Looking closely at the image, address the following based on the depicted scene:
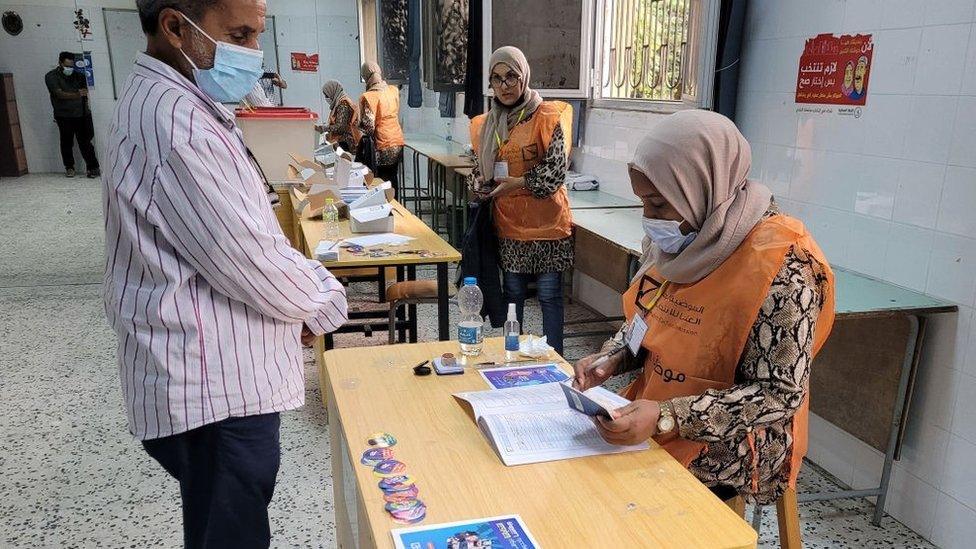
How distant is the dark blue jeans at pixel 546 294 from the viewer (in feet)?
10.9

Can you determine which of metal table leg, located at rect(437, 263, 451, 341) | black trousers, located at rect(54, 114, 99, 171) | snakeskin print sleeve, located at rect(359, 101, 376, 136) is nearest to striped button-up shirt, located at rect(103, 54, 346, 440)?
metal table leg, located at rect(437, 263, 451, 341)

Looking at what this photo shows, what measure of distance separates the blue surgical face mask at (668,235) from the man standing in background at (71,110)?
425 inches

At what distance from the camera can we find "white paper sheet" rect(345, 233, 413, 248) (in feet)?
10.5

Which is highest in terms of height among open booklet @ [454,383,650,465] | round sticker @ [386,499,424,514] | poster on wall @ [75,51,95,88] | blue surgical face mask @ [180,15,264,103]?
poster on wall @ [75,51,95,88]

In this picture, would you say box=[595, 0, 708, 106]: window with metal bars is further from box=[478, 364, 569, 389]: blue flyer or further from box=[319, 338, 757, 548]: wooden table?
box=[319, 338, 757, 548]: wooden table

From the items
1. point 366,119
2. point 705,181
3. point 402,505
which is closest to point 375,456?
point 402,505

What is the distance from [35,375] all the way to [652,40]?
386 cm

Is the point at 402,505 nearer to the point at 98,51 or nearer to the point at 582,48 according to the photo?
the point at 582,48

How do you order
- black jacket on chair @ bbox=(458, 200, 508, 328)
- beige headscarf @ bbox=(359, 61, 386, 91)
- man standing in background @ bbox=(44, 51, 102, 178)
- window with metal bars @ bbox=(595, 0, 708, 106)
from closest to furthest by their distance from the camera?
black jacket on chair @ bbox=(458, 200, 508, 328), window with metal bars @ bbox=(595, 0, 708, 106), beige headscarf @ bbox=(359, 61, 386, 91), man standing in background @ bbox=(44, 51, 102, 178)

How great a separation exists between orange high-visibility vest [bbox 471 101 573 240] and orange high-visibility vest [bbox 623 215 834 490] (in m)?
1.71

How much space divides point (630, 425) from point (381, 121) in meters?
5.52

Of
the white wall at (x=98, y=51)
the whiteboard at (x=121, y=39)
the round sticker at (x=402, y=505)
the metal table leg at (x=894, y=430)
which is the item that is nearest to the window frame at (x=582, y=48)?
the metal table leg at (x=894, y=430)

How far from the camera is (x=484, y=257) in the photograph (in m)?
3.32

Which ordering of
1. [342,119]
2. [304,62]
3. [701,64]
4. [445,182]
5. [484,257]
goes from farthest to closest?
1. [304,62]
2. [445,182]
3. [342,119]
4. [484,257]
5. [701,64]
